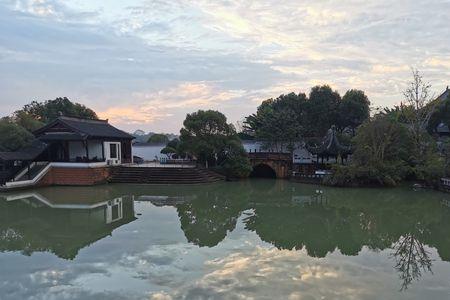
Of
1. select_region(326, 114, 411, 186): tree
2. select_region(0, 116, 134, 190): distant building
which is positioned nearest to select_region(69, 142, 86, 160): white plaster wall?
select_region(0, 116, 134, 190): distant building

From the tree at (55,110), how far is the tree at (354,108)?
24019 mm

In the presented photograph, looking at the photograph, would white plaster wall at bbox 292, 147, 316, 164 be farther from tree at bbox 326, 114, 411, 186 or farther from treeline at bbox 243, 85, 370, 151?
tree at bbox 326, 114, 411, 186

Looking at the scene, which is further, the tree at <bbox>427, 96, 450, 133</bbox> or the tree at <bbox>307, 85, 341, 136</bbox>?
the tree at <bbox>307, 85, 341, 136</bbox>

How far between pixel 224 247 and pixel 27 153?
17.2 metres

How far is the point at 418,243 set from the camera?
10.3 meters

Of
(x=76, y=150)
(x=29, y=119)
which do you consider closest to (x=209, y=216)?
(x=76, y=150)

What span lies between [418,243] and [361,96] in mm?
26927

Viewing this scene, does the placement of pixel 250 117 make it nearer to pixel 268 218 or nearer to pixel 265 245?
pixel 268 218

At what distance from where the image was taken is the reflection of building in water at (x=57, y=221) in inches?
397

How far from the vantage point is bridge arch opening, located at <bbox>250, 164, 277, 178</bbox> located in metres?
29.9

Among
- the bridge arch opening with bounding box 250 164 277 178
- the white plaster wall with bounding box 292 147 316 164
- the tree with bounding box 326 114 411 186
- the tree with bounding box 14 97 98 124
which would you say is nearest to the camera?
the tree with bounding box 326 114 411 186

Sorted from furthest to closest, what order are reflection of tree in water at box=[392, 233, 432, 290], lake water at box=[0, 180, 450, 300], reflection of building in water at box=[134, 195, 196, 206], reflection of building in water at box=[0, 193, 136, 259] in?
1. reflection of building in water at box=[134, 195, 196, 206]
2. reflection of building in water at box=[0, 193, 136, 259]
3. reflection of tree in water at box=[392, 233, 432, 290]
4. lake water at box=[0, 180, 450, 300]

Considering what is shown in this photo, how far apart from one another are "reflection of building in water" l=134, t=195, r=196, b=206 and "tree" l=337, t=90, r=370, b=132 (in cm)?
2123

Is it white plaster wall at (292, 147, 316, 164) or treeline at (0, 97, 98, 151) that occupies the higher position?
treeline at (0, 97, 98, 151)
